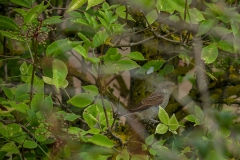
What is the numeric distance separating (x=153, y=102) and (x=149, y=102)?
0.03 meters

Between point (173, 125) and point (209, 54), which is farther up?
point (209, 54)

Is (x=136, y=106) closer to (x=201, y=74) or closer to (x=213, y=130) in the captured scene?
(x=201, y=74)

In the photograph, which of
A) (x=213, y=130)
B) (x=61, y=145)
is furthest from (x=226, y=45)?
(x=61, y=145)

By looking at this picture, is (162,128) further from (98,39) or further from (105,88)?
(98,39)

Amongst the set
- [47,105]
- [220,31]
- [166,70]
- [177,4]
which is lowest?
[166,70]

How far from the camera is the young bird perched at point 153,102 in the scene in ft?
10.4

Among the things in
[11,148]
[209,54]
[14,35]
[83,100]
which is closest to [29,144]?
[11,148]

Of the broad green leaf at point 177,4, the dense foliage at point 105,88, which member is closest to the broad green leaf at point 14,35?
the dense foliage at point 105,88

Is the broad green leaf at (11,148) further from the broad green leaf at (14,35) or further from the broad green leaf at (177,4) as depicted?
the broad green leaf at (177,4)

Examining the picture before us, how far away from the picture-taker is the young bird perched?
316 centimetres

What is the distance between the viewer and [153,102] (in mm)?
3287

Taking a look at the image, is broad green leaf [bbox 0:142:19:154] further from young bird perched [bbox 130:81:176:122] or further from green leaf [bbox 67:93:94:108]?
young bird perched [bbox 130:81:176:122]

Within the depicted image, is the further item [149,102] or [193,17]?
[149,102]

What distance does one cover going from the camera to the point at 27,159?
2764 millimetres
